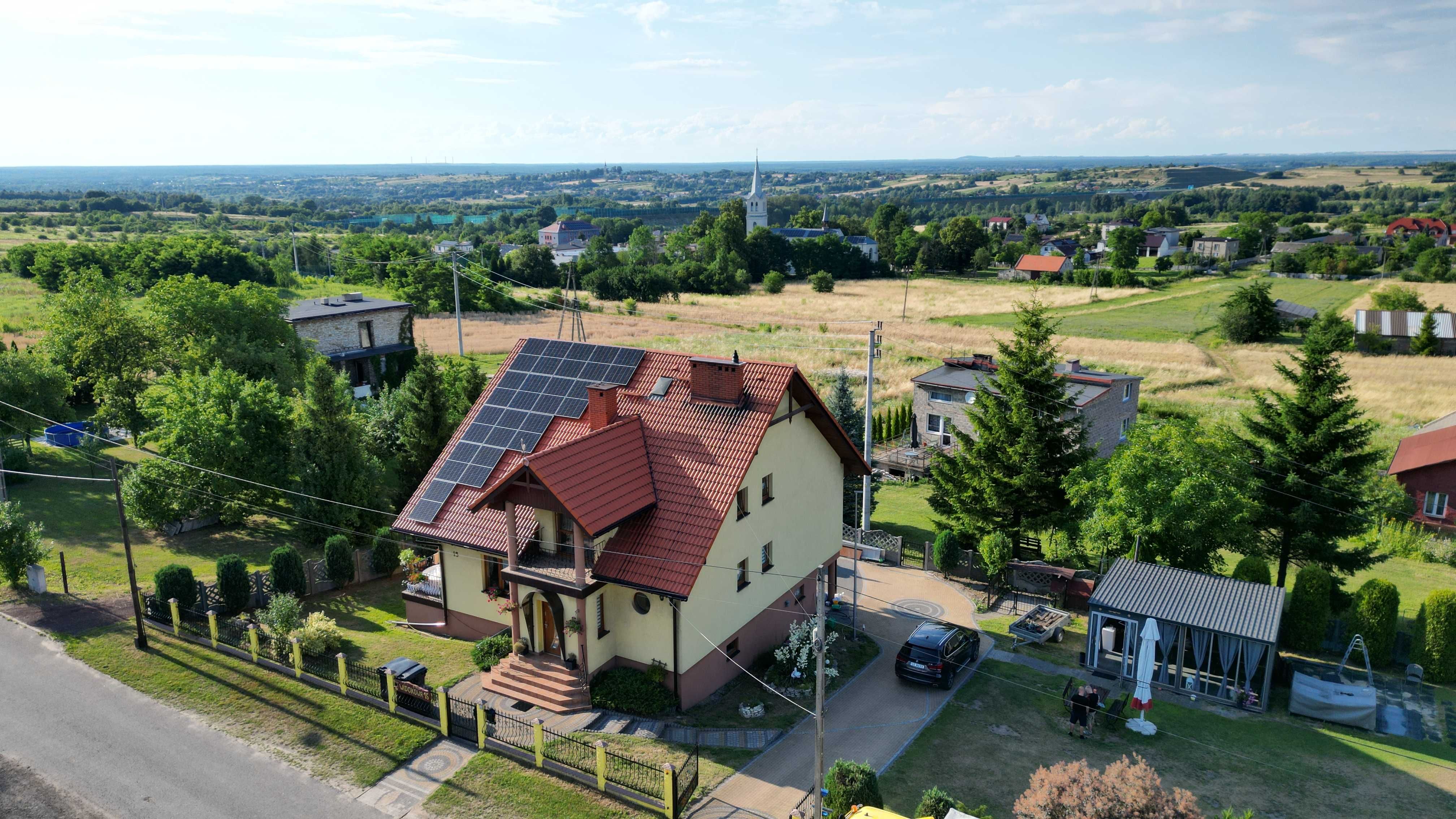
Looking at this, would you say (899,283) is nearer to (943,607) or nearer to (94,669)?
(943,607)

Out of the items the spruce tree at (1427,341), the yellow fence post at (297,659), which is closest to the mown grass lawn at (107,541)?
the yellow fence post at (297,659)

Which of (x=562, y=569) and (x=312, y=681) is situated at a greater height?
(x=562, y=569)

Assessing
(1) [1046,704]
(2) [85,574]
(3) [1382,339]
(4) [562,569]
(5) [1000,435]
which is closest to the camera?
(4) [562,569]

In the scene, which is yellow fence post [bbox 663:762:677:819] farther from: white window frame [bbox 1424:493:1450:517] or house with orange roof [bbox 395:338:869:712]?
white window frame [bbox 1424:493:1450:517]

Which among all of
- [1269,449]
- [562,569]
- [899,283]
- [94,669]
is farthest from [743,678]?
[899,283]

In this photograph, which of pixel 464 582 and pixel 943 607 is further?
pixel 943 607

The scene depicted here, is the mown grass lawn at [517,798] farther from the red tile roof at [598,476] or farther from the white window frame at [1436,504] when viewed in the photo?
the white window frame at [1436,504]

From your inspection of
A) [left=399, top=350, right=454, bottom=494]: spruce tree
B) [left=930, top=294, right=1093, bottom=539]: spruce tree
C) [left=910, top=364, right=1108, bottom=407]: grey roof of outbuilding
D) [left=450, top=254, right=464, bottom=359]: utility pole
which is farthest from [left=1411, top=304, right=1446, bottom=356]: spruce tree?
[left=399, top=350, right=454, bottom=494]: spruce tree
